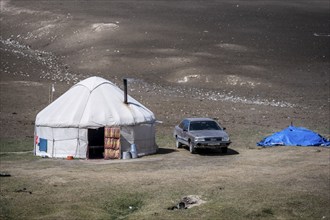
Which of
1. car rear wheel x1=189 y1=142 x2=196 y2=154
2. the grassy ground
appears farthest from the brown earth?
car rear wheel x1=189 y1=142 x2=196 y2=154

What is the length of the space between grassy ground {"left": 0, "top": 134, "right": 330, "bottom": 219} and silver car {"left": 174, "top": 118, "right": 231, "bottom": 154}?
77cm

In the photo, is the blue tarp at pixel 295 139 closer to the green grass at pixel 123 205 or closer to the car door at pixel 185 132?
the car door at pixel 185 132

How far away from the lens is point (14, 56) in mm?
65688

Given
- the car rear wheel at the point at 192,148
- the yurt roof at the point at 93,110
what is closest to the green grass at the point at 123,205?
the yurt roof at the point at 93,110

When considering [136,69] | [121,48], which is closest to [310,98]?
[136,69]

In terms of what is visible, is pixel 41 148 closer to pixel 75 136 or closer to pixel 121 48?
pixel 75 136

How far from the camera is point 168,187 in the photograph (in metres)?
23.3

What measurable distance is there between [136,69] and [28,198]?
41.1 m

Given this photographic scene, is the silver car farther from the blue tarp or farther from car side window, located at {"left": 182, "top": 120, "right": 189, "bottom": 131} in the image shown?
the blue tarp

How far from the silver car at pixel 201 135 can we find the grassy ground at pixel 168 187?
77 centimetres

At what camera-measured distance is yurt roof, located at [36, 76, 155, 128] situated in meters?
32.1

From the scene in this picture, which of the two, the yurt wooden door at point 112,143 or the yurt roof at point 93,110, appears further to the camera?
the yurt roof at point 93,110

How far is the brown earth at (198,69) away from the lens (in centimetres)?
2830

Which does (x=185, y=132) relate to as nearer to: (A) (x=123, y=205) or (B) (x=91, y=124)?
(B) (x=91, y=124)
